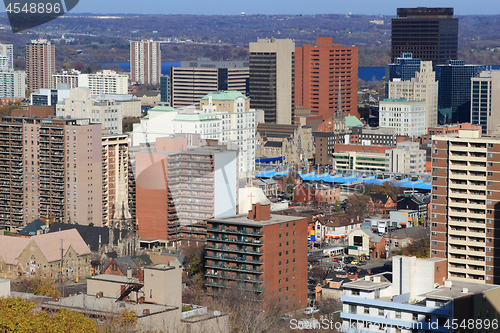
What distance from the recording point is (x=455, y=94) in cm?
8950

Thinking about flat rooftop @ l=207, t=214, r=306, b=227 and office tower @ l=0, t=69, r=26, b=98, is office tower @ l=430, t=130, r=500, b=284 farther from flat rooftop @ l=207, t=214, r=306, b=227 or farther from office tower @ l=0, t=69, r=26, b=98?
office tower @ l=0, t=69, r=26, b=98

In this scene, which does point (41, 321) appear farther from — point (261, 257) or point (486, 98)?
point (486, 98)

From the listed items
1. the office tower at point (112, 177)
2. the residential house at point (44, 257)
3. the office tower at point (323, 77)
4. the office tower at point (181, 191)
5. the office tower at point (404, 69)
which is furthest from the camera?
the office tower at point (404, 69)

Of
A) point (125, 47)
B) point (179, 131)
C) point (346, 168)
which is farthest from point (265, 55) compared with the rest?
point (125, 47)

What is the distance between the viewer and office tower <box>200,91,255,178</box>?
56.9m

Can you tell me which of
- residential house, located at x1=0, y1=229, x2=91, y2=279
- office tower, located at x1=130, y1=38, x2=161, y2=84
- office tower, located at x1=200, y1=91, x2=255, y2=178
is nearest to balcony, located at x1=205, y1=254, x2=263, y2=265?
residential house, located at x1=0, y1=229, x2=91, y2=279

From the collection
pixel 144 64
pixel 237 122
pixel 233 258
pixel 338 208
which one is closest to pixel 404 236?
pixel 338 208

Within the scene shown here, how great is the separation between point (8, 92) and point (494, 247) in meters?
82.9

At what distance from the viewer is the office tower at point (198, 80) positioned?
279ft

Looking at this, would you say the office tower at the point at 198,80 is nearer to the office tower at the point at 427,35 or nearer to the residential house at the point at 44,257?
the office tower at the point at 427,35

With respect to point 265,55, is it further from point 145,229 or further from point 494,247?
point 494,247

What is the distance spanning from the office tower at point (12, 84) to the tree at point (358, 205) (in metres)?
62.0

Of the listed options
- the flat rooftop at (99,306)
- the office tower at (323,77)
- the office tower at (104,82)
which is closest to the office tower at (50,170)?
the flat rooftop at (99,306)

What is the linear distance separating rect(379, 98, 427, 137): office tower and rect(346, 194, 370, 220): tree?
24.4 m
